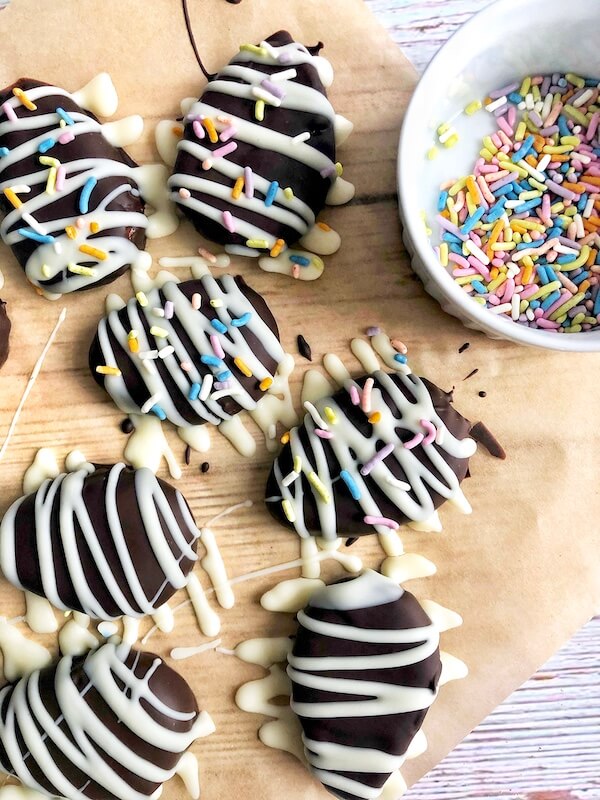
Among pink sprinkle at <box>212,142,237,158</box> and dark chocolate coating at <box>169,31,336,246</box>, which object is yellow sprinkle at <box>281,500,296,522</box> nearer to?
dark chocolate coating at <box>169,31,336,246</box>

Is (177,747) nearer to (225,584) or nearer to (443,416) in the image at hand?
(225,584)

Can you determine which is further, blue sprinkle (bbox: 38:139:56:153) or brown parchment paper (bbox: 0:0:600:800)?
brown parchment paper (bbox: 0:0:600:800)

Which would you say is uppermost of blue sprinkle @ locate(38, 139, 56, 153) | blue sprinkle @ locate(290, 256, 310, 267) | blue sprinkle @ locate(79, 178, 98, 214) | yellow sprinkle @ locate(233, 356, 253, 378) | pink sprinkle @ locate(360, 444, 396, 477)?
blue sprinkle @ locate(38, 139, 56, 153)

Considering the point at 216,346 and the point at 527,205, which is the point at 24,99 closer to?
the point at 216,346

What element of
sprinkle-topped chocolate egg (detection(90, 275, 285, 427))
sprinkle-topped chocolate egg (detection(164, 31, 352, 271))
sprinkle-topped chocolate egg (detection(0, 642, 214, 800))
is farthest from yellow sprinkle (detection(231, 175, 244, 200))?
sprinkle-topped chocolate egg (detection(0, 642, 214, 800))

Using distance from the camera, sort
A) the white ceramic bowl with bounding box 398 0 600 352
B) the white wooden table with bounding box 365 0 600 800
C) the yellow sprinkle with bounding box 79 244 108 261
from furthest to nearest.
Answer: the white wooden table with bounding box 365 0 600 800 → the yellow sprinkle with bounding box 79 244 108 261 → the white ceramic bowl with bounding box 398 0 600 352

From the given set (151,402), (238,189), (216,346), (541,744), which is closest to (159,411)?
(151,402)

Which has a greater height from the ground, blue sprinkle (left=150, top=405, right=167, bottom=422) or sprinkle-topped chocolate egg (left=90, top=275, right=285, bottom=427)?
sprinkle-topped chocolate egg (left=90, top=275, right=285, bottom=427)
